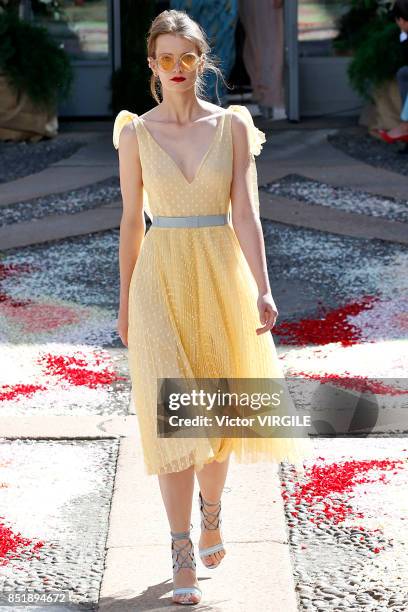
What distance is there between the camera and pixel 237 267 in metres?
3.70

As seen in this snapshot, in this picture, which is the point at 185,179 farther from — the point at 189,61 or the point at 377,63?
the point at 377,63

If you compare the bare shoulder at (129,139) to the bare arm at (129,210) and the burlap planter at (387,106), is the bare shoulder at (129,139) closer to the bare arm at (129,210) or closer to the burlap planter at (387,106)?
the bare arm at (129,210)

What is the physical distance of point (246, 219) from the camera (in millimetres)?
3680

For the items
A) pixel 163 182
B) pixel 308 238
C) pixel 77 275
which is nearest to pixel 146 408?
pixel 163 182

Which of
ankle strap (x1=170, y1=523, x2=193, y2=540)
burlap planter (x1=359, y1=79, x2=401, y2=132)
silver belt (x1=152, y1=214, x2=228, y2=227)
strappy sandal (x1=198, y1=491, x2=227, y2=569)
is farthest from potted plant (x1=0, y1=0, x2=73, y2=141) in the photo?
ankle strap (x1=170, y1=523, x2=193, y2=540)

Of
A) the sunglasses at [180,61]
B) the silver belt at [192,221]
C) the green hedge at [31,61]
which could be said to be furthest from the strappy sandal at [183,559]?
the green hedge at [31,61]

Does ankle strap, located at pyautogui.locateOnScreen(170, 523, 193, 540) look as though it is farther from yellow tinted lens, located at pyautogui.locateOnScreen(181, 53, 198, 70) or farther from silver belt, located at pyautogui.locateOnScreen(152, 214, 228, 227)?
yellow tinted lens, located at pyautogui.locateOnScreen(181, 53, 198, 70)

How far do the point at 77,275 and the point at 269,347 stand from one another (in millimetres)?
4371

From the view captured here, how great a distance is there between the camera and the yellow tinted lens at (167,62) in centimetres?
356

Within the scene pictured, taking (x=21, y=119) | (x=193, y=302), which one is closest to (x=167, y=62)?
(x=193, y=302)

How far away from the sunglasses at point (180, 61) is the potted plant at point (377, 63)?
883cm

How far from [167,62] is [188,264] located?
58 cm

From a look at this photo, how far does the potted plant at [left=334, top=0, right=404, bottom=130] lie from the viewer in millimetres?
12133

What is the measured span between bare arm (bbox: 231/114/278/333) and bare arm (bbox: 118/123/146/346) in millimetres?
281
